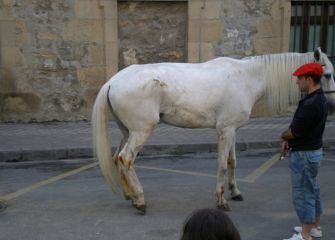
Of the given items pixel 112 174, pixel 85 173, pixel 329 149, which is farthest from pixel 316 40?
pixel 112 174

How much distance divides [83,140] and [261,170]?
10.9 feet

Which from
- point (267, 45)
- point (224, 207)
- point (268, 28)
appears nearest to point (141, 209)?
point (224, 207)

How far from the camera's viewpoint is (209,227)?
215 cm

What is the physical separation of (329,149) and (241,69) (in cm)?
433

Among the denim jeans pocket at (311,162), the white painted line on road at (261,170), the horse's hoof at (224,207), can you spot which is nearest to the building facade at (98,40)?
the white painted line on road at (261,170)

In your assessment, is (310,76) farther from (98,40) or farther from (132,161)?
(98,40)

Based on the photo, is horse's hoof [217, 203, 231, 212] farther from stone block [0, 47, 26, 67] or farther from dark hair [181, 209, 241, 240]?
stone block [0, 47, 26, 67]

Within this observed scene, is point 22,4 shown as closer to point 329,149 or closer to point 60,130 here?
point 60,130

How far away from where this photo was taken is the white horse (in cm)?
596

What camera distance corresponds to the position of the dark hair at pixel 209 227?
213 centimetres

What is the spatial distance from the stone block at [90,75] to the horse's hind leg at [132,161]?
5.90 m

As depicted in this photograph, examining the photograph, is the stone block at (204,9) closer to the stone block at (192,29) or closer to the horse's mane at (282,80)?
the stone block at (192,29)

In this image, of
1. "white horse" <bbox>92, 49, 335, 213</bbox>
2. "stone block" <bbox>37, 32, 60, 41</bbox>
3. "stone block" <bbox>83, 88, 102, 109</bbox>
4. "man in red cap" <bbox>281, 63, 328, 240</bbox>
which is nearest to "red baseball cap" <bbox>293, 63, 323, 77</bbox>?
"man in red cap" <bbox>281, 63, 328, 240</bbox>

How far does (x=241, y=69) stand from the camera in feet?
20.5
